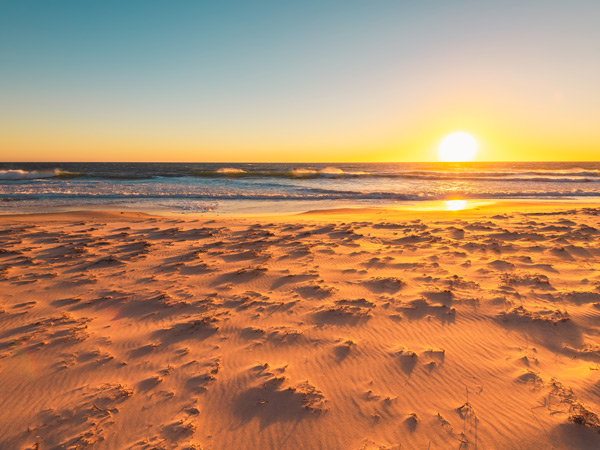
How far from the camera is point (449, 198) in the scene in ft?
65.2

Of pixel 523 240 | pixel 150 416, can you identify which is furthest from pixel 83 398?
pixel 523 240

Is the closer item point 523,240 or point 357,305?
point 357,305

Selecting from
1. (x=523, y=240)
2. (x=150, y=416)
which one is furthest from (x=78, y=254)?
(x=523, y=240)

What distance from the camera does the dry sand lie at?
2.64 metres

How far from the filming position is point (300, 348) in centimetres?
373

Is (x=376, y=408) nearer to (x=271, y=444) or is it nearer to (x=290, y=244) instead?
(x=271, y=444)

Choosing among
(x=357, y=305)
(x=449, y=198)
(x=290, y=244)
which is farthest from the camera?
(x=449, y=198)

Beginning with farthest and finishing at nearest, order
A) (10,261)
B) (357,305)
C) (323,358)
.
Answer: (10,261)
(357,305)
(323,358)

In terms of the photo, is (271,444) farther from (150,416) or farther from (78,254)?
(78,254)

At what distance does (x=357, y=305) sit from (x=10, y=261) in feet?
24.0

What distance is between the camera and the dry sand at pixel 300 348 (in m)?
2.64

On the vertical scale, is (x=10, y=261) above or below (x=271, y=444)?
above

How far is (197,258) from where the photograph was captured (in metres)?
6.93

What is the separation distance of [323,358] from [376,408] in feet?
2.73
